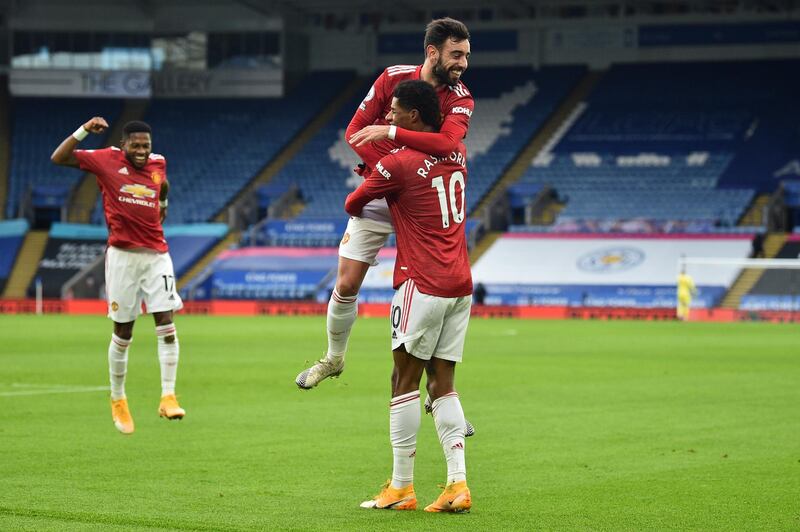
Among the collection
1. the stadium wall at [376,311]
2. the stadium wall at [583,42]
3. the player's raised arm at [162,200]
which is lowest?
the stadium wall at [376,311]

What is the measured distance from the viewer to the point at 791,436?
12523 millimetres

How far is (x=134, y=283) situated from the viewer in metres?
12.7

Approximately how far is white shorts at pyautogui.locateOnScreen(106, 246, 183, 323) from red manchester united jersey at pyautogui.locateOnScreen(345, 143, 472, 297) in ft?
14.8

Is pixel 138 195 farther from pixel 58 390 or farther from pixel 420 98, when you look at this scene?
pixel 58 390

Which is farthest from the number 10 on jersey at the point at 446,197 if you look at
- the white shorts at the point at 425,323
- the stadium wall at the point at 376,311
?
the stadium wall at the point at 376,311

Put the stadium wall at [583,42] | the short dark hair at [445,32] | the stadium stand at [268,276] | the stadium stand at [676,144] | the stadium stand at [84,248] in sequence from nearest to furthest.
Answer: the short dark hair at [445,32], the stadium stand at [268,276], the stadium stand at [676,144], the stadium stand at [84,248], the stadium wall at [583,42]

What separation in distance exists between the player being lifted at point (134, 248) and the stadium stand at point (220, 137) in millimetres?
43700

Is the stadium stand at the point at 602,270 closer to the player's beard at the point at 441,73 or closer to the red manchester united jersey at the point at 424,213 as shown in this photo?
the player's beard at the point at 441,73

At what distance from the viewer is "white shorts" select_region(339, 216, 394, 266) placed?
9242mm

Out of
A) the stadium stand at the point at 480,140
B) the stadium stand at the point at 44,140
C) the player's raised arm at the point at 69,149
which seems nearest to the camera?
the player's raised arm at the point at 69,149

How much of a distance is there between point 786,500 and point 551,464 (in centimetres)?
219

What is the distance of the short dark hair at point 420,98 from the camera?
8.45 meters

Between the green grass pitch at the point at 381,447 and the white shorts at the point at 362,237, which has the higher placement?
the white shorts at the point at 362,237

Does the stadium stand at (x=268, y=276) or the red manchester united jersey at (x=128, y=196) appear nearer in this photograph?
the red manchester united jersey at (x=128, y=196)
